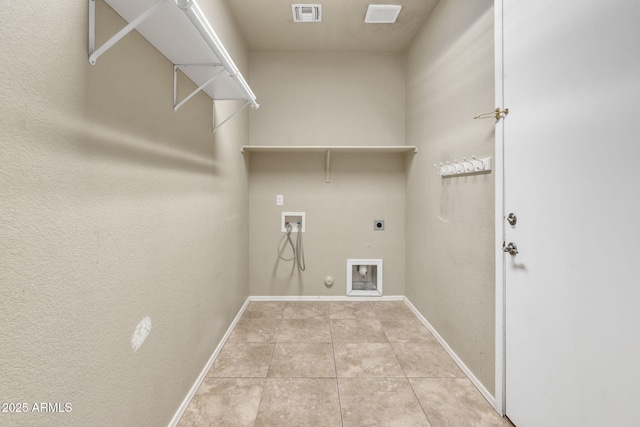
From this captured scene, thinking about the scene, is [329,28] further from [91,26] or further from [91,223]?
[91,223]

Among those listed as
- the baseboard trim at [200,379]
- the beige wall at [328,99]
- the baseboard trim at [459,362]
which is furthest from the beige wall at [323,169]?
the baseboard trim at [200,379]

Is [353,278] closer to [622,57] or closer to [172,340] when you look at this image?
[172,340]

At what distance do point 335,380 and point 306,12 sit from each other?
2.89 meters

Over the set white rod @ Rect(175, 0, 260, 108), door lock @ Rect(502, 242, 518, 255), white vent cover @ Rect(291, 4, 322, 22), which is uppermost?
white vent cover @ Rect(291, 4, 322, 22)

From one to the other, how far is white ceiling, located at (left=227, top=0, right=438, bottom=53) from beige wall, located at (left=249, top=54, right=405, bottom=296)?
152 millimetres

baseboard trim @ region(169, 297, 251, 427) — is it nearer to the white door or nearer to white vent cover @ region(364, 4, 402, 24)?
the white door

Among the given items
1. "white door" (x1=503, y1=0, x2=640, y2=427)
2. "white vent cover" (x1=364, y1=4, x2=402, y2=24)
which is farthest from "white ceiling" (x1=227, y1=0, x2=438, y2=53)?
"white door" (x1=503, y1=0, x2=640, y2=427)

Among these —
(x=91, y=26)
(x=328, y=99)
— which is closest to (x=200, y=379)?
(x=91, y=26)

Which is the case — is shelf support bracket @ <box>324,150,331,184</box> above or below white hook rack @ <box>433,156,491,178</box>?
above

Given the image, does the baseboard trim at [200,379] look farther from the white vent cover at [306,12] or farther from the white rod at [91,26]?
the white vent cover at [306,12]

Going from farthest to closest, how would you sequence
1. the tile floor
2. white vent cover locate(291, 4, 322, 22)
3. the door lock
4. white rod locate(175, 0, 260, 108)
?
white vent cover locate(291, 4, 322, 22), the tile floor, the door lock, white rod locate(175, 0, 260, 108)

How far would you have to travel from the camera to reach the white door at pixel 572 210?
3.00 ft

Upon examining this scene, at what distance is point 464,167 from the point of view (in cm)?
185

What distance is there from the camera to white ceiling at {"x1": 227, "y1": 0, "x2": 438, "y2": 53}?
Result: 7.59ft
